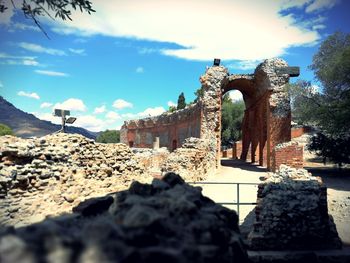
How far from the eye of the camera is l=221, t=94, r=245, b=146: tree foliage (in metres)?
41.4

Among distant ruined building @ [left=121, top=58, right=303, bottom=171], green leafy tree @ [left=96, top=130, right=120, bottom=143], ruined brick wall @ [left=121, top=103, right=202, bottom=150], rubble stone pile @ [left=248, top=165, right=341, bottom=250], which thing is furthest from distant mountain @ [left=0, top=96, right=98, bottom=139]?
rubble stone pile @ [left=248, top=165, right=341, bottom=250]

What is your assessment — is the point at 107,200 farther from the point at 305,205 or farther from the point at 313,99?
the point at 313,99

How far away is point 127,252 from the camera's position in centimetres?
252

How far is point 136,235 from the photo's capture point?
2.77 m

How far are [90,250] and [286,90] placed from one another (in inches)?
634

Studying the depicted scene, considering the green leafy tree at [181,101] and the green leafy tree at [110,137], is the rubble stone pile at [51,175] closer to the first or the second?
the green leafy tree at [181,101]

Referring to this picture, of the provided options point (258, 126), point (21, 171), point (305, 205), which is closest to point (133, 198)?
point (305, 205)

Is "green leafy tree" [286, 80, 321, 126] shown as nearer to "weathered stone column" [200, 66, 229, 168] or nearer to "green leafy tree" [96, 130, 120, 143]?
"weathered stone column" [200, 66, 229, 168]

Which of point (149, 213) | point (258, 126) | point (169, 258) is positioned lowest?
point (169, 258)

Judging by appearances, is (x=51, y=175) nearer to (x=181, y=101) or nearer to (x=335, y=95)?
(x=335, y=95)

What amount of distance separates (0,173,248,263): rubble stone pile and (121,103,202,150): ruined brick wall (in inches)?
638

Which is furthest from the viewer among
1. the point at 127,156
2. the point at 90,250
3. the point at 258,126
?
the point at 258,126

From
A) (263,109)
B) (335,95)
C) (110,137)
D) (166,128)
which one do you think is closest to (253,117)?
(263,109)

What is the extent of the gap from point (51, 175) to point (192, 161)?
8.10 metres
